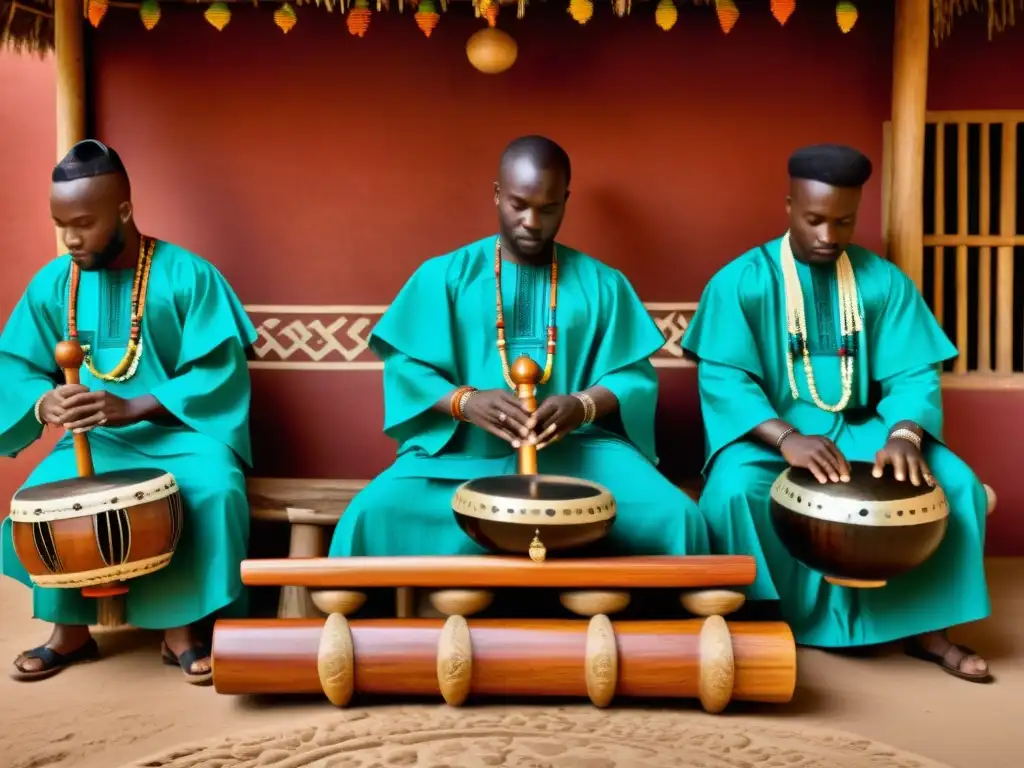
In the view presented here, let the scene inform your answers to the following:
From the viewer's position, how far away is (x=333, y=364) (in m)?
4.86

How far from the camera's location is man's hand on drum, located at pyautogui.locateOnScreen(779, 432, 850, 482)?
336 centimetres

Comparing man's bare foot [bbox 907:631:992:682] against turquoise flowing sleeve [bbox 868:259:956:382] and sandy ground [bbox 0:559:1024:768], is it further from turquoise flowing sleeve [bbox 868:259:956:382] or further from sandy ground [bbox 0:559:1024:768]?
turquoise flowing sleeve [bbox 868:259:956:382]

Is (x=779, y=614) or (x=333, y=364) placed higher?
(x=333, y=364)

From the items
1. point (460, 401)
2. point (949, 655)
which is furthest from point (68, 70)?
point (949, 655)

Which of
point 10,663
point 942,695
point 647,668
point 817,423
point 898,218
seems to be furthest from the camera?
point 898,218

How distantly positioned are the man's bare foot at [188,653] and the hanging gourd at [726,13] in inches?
133

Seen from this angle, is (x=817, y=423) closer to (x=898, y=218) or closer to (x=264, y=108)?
(x=898, y=218)

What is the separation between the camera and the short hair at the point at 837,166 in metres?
3.84

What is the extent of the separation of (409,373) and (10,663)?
180 cm

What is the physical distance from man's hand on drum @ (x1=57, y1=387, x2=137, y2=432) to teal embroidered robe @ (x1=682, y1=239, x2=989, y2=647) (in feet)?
7.38

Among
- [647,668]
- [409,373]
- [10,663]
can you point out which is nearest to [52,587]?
[10,663]

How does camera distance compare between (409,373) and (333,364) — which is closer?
(409,373)

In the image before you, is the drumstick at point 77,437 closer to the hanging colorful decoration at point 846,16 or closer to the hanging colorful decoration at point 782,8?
the hanging colorful decoration at point 782,8

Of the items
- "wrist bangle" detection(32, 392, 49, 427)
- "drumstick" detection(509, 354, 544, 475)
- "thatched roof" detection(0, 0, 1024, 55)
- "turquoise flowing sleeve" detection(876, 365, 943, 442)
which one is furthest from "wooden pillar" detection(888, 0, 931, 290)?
"wrist bangle" detection(32, 392, 49, 427)
